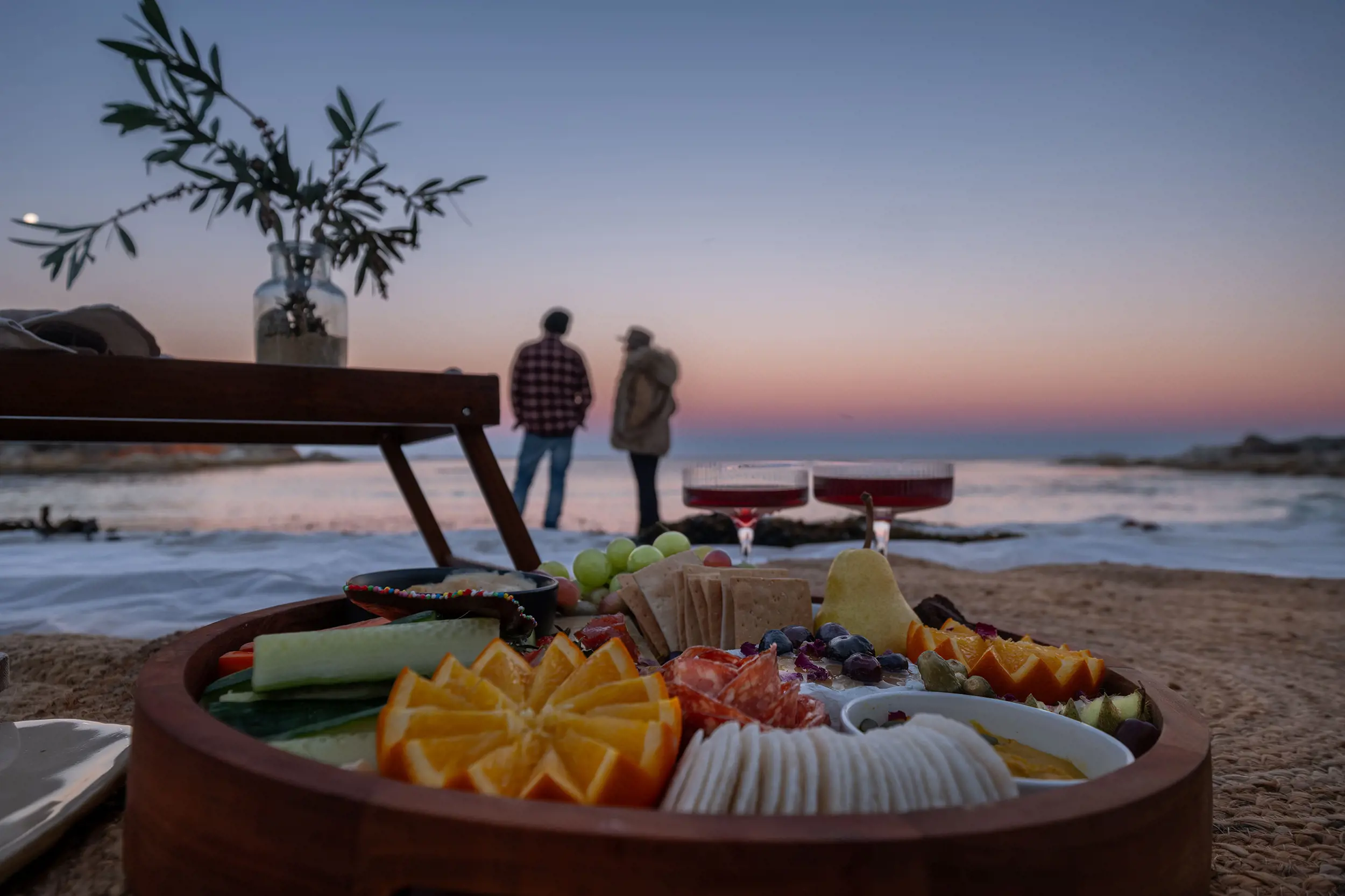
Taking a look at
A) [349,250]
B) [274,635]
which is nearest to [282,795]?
[274,635]

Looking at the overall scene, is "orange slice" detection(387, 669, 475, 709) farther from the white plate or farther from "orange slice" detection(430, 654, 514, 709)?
the white plate

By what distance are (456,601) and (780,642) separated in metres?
0.73

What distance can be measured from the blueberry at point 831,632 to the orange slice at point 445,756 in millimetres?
995

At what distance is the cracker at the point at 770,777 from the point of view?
88cm

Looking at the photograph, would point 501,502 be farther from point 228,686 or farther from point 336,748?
point 336,748

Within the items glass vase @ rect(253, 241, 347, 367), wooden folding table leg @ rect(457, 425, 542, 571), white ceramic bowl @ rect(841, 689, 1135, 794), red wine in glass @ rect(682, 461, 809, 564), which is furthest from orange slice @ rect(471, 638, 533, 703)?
glass vase @ rect(253, 241, 347, 367)

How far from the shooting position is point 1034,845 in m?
0.77

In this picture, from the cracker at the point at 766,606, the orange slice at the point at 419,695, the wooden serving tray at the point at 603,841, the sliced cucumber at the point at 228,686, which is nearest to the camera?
the wooden serving tray at the point at 603,841

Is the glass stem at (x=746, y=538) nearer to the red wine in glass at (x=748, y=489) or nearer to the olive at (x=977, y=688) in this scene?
the red wine in glass at (x=748, y=489)

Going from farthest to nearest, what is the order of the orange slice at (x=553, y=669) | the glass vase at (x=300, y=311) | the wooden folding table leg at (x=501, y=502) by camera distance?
1. the glass vase at (x=300, y=311)
2. the wooden folding table leg at (x=501, y=502)
3. the orange slice at (x=553, y=669)

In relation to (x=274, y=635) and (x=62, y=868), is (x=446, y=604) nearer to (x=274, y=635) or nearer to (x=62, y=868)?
(x=274, y=635)

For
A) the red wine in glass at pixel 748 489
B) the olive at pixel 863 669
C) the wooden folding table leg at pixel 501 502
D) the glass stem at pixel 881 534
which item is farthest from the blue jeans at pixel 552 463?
the olive at pixel 863 669

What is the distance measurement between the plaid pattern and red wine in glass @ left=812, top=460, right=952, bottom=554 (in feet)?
16.9

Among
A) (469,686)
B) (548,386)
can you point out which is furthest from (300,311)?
(548,386)
